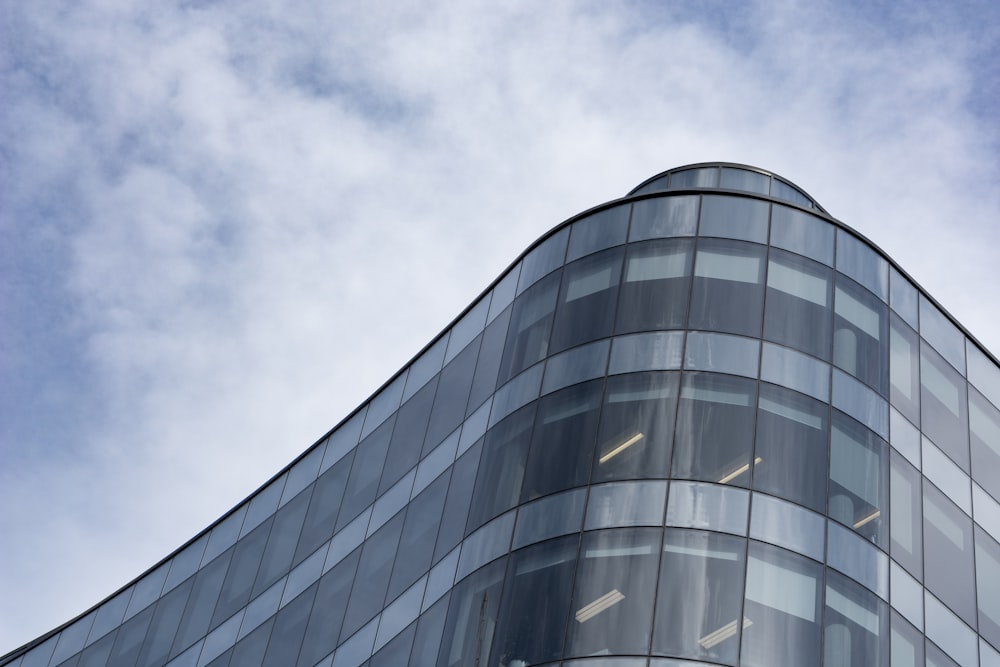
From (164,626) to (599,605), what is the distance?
23.0m

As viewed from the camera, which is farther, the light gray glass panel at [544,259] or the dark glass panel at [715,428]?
the light gray glass panel at [544,259]

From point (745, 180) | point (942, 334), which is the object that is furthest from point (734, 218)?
point (745, 180)

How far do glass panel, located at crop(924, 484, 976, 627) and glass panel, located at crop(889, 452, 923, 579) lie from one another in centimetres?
35

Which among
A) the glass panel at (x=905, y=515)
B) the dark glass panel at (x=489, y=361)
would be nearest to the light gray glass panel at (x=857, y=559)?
the glass panel at (x=905, y=515)

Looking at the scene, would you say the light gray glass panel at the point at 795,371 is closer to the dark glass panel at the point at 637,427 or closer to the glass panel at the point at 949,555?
the dark glass panel at the point at 637,427

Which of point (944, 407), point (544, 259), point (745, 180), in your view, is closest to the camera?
point (944, 407)

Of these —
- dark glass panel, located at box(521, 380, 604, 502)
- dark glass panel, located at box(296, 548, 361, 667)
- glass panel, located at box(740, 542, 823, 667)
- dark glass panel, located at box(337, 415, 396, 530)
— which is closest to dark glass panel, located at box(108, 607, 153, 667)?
dark glass panel, located at box(337, 415, 396, 530)

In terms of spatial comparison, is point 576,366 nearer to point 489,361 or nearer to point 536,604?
point 489,361

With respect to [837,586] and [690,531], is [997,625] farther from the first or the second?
[690,531]

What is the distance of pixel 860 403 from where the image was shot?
30.9 meters

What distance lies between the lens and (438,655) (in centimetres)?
2953

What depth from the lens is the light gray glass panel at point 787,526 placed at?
27.6 m

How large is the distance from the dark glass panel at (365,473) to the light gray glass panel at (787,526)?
13.4m

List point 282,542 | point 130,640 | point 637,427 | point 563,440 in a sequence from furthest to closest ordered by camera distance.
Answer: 1. point 130,640
2. point 282,542
3. point 563,440
4. point 637,427
